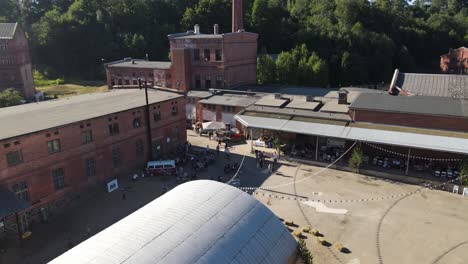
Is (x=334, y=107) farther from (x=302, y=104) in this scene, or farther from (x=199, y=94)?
(x=199, y=94)

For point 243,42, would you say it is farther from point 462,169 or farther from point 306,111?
point 462,169

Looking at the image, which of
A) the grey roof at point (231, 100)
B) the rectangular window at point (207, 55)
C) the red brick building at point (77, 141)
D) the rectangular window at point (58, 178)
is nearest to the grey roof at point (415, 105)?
the grey roof at point (231, 100)

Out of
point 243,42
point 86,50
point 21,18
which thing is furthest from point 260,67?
point 21,18

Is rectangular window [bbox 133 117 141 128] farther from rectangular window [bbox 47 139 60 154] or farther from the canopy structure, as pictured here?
the canopy structure

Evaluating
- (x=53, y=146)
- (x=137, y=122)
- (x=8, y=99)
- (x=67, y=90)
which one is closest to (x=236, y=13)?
(x=137, y=122)

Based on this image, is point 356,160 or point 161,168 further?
point 161,168

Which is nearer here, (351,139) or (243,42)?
(351,139)

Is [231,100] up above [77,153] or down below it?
above

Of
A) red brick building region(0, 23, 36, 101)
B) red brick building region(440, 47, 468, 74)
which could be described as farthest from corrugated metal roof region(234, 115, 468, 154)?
red brick building region(440, 47, 468, 74)
